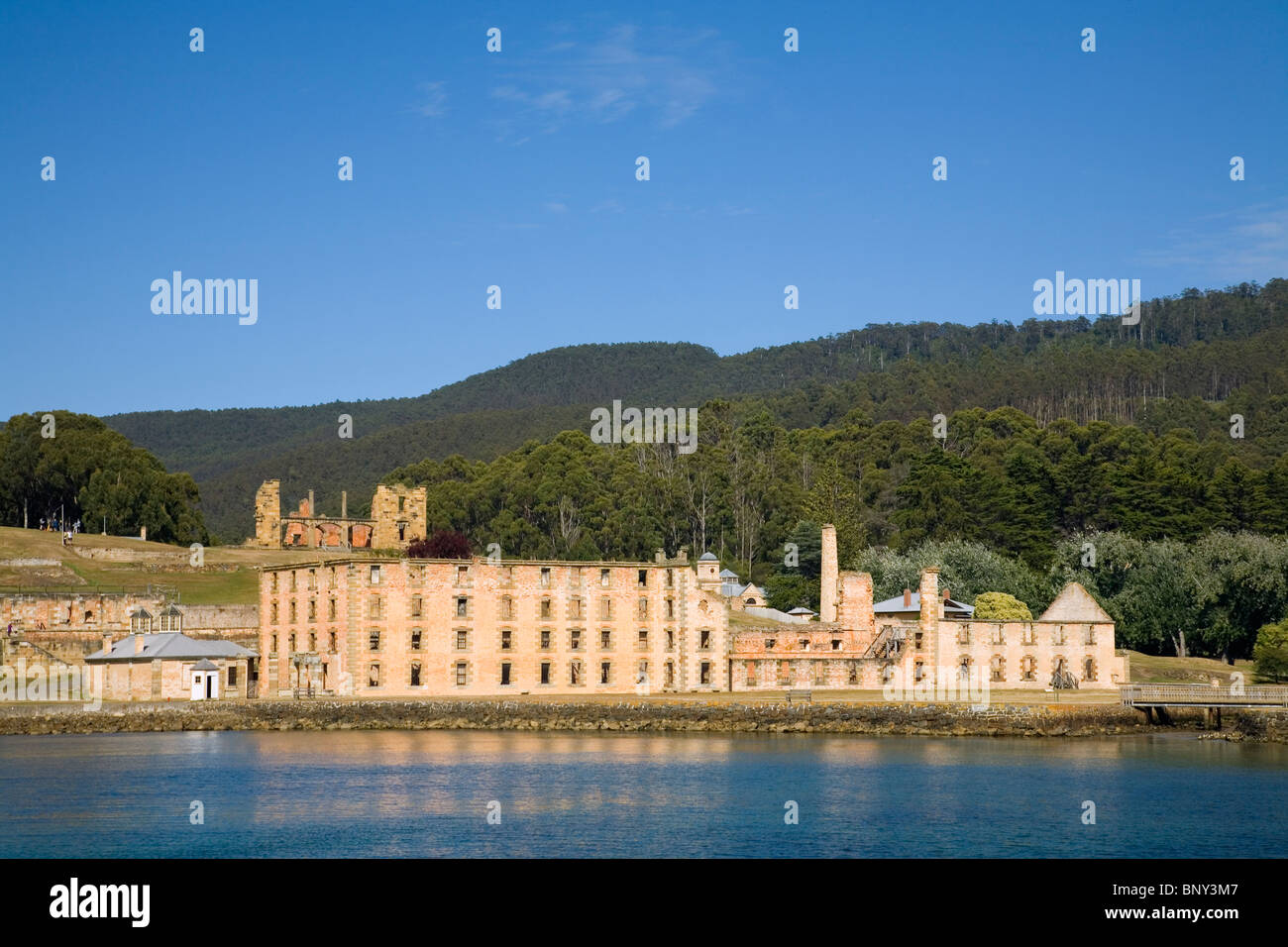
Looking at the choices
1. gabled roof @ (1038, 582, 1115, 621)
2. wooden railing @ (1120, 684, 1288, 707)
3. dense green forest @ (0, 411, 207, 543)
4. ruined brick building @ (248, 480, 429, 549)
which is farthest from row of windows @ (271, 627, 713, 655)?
dense green forest @ (0, 411, 207, 543)

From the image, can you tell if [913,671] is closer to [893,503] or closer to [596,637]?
[596,637]

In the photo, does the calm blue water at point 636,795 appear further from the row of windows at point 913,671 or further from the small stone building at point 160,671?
the row of windows at point 913,671

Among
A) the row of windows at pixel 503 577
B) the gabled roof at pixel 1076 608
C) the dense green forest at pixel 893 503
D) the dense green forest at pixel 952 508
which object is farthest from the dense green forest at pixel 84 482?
the gabled roof at pixel 1076 608

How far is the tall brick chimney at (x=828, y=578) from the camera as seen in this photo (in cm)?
8619

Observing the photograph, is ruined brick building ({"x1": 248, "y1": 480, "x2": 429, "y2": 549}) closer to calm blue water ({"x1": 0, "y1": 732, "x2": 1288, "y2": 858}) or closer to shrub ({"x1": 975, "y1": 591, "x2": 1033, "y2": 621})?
shrub ({"x1": 975, "y1": 591, "x2": 1033, "y2": 621})

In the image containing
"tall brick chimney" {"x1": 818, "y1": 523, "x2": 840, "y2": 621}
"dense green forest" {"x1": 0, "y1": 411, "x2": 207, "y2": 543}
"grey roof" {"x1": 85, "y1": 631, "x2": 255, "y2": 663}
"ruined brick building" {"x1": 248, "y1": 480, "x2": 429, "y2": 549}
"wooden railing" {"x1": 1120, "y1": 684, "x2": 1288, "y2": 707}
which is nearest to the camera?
"wooden railing" {"x1": 1120, "y1": 684, "x2": 1288, "y2": 707}

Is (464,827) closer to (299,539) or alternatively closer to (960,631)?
(960,631)

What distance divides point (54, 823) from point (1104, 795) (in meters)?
32.3

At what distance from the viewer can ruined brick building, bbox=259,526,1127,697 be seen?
7825 cm

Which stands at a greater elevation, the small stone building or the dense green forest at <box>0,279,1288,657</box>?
the dense green forest at <box>0,279,1288,657</box>

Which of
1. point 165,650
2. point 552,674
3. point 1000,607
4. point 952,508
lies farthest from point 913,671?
point 952,508

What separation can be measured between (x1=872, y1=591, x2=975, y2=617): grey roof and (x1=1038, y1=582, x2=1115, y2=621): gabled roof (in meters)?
6.06

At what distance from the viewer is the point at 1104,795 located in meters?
52.4

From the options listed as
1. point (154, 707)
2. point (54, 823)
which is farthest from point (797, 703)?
point (54, 823)
